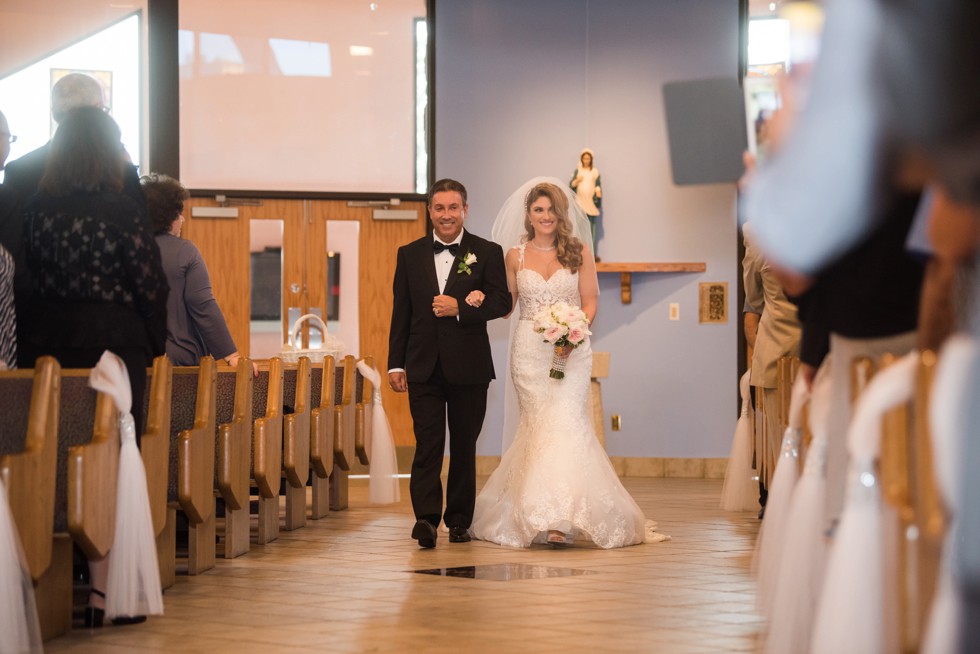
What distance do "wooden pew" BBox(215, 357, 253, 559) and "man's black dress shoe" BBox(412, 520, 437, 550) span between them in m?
0.85

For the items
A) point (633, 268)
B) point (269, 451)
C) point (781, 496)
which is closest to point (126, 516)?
point (269, 451)

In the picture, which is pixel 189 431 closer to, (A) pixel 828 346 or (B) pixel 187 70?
(A) pixel 828 346

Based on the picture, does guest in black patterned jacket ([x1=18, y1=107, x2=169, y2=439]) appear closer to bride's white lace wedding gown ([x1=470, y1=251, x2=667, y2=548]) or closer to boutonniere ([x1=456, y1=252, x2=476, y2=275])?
boutonniere ([x1=456, y1=252, x2=476, y2=275])

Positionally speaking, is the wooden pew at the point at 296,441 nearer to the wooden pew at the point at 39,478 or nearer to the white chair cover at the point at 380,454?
the white chair cover at the point at 380,454

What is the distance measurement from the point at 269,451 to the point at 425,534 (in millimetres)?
→ 877

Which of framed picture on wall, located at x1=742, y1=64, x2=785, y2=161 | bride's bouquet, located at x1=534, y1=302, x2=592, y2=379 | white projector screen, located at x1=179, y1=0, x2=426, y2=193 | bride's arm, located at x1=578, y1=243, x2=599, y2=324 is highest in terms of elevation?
white projector screen, located at x1=179, y1=0, x2=426, y2=193

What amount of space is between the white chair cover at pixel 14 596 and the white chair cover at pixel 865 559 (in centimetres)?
205

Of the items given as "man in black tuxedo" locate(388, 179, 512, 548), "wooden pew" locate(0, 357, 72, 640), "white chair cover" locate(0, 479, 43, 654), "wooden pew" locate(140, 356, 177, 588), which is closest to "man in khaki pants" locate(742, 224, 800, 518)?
"man in black tuxedo" locate(388, 179, 512, 548)

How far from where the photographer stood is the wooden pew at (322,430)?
7.27m

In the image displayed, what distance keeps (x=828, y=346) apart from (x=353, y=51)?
30.5 feet

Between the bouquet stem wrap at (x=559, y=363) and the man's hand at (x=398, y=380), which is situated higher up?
the bouquet stem wrap at (x=559, y=363)

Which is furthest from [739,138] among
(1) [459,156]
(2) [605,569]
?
(1) [459,156]

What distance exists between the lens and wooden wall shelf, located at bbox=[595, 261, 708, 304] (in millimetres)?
11430

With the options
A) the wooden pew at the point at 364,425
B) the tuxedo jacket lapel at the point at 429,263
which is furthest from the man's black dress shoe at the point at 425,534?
the wooden pew at the point at 364,425
